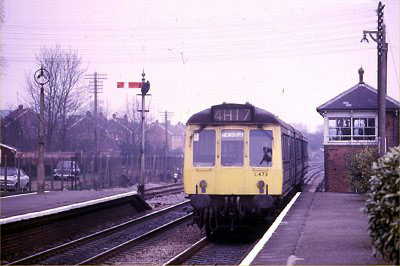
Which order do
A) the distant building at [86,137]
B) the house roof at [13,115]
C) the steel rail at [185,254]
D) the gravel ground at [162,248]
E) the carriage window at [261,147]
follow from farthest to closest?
the distant building at [86,137]
the house roof at [13,115]
the carriage window at [261,147]
the gravel ground at [162,248]
the steel rail at [185,254]

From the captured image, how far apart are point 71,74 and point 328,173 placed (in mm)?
22126

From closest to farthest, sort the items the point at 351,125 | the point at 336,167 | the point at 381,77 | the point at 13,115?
the point at 381,77
the point at 336,167
the point at 351,125
the point at 13,115

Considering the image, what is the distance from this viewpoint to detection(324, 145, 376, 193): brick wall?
3544 cm

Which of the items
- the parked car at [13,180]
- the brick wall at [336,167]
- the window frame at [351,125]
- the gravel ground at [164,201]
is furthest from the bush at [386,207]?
the window frame at [351,125]

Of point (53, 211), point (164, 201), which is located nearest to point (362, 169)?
point (53, 211)

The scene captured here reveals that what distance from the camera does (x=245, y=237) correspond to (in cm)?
1586

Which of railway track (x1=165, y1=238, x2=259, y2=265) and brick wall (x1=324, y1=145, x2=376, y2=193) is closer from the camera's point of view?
railway track (x1=165, y1=238, x2=259, y2=265)

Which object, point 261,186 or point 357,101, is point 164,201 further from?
point 357,101

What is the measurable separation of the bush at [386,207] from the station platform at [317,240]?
1349mm

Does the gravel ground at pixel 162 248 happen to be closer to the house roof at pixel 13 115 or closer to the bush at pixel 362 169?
the bush at pixel 362 169

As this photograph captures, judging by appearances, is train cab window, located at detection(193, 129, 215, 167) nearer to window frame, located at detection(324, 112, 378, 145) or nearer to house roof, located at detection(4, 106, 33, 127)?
window frame, located at detection(324, 112, 378, 145)

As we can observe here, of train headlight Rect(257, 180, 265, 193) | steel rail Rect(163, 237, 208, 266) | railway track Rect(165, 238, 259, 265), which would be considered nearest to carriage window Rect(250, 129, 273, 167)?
train headlight Rect(257, 180, 265, 193)

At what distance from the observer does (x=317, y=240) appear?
10281 millimetres

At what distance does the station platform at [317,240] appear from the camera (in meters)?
8.53
